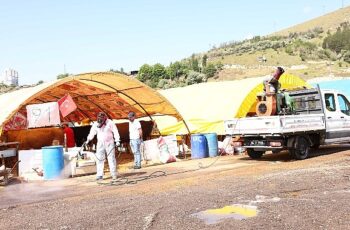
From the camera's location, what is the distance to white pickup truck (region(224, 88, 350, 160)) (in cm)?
1545

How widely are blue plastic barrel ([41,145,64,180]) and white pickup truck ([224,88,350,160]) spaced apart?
240 inches

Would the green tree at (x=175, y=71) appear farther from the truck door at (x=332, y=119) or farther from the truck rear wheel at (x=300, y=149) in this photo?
the truck rear wheel at (x=300, y=149)

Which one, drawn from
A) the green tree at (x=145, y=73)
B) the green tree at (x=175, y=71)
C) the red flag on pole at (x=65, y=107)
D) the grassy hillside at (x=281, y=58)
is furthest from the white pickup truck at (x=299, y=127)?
the green tree at (x=145, y=73)

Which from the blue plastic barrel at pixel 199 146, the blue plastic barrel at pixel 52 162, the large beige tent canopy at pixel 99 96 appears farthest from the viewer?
the blue plastic barrel at pixel 199 146

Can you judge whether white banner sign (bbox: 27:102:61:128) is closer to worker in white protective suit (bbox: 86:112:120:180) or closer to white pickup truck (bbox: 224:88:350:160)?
worker in white protective suit (bbox: 86:112:120:180)

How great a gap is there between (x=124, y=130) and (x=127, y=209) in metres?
14.5

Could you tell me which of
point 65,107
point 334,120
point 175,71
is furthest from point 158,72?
point 334,120

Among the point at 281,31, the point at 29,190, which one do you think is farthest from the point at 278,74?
the point at 281,31

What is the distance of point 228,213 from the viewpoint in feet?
26.8

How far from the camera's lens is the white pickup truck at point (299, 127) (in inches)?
608

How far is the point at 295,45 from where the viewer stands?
76812 mm

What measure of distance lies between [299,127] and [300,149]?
89 centimetres

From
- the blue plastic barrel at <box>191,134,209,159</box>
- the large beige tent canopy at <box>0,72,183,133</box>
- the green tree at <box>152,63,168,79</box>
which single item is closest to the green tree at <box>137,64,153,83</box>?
the green tree at <box>152,63,168,79</box>

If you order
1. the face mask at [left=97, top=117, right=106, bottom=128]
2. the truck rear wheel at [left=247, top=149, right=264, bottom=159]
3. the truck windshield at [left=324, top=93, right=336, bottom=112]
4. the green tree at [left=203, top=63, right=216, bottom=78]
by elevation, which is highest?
the green tree at [left=203, top=63, right=216, bottom=78]
